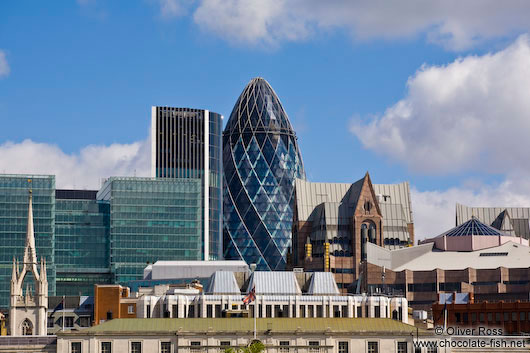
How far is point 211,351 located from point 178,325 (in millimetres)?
7595

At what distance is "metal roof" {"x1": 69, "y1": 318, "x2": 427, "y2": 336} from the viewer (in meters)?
175

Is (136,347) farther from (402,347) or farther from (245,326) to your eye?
(402,347)

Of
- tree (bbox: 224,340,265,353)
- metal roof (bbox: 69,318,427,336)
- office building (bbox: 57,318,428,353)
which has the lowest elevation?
tree (bbox: 224,340,265,353)

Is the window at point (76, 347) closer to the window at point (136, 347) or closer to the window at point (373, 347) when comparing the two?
the window at point (136, 347)

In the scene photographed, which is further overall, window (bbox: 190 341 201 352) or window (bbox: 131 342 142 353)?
window (bbox: 131 342 142 353)

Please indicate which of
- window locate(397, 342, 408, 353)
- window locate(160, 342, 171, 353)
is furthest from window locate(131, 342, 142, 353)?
window locate(397, 342, 408, 353)

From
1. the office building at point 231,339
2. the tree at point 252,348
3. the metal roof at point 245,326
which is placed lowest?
the tree at point 252,348

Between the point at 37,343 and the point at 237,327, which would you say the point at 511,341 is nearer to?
the point at 237,327

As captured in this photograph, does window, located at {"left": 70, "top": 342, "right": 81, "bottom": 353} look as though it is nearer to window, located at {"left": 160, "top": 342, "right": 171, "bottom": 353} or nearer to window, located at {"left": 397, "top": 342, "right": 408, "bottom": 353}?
window, located at {"left": 160, "top": 342, "right": 171, "bottom": 353}

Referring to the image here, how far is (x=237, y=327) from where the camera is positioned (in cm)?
17850

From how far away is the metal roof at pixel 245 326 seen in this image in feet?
575

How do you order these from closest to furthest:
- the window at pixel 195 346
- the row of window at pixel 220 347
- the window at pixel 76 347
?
the window at pixel 76 347 < the window at pixel 195 346 < the row of window at pixel 220 347

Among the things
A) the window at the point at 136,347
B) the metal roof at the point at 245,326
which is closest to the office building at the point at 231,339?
the window at the point at 136,347

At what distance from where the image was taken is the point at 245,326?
179125mm
